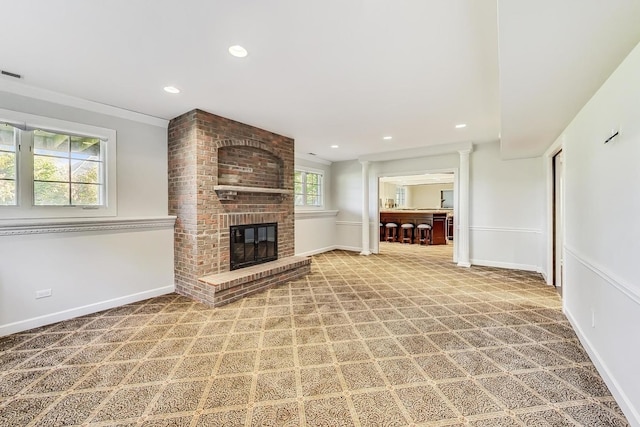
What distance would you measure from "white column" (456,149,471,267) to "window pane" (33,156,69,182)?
631cm

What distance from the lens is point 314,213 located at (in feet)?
22.4

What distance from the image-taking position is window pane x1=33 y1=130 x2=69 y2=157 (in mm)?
2951

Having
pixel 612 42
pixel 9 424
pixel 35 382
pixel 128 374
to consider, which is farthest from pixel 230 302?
pixel 612 42

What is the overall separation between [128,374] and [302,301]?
195 cm

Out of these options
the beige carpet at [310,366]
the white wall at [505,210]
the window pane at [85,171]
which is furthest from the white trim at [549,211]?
the window pane at [85,171]

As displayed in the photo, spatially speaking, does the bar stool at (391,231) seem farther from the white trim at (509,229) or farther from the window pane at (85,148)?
the window pane at (85,148)

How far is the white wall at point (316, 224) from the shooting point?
256 inches

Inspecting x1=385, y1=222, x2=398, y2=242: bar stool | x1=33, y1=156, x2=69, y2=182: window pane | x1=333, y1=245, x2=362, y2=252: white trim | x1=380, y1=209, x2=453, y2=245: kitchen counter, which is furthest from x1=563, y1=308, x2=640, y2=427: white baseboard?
x1=385, y1=222, x2=398, y2=242: bar stool

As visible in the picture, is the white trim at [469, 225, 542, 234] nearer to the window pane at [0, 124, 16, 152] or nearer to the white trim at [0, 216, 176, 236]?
the white trim at [0, 216, 176, 236]

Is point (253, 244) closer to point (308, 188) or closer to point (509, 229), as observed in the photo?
point (308, 188)

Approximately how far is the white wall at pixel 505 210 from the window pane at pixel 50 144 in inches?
259

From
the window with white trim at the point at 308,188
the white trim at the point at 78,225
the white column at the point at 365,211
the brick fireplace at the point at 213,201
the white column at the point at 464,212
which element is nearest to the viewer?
the white trim at the point at 78,225

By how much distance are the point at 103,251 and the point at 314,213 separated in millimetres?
4323

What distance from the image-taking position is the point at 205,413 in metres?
1.68
